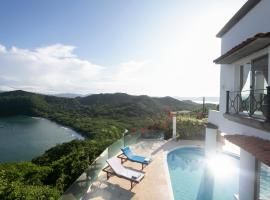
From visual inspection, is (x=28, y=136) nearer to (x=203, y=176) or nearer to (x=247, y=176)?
(x=203, y=176)

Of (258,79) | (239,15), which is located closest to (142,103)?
(239,15)

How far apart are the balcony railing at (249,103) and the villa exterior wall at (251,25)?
185 centimetres

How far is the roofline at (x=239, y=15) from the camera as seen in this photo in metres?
7.09

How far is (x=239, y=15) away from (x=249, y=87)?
8.91ft

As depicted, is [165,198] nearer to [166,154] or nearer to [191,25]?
[166,154]

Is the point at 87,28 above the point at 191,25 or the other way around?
above

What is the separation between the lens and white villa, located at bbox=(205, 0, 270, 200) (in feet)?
18.1

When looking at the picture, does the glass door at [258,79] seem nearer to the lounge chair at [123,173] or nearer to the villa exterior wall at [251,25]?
the villa exterior wall at [251,25]

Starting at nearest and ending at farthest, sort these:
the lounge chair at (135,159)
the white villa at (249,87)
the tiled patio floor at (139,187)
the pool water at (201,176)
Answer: the white villa at (249,87)
the tiled patio floor at (139,187)
the pool water at (201,176)
the lounge chair at (135,159)

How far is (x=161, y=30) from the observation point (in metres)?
15.7

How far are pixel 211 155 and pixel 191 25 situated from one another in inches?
307

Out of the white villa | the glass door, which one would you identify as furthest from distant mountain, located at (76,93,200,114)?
the glass door

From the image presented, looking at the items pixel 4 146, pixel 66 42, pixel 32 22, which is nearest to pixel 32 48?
pixel 66 42

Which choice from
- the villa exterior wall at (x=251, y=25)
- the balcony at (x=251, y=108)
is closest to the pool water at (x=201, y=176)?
the balcony at (x=251, y=108)
